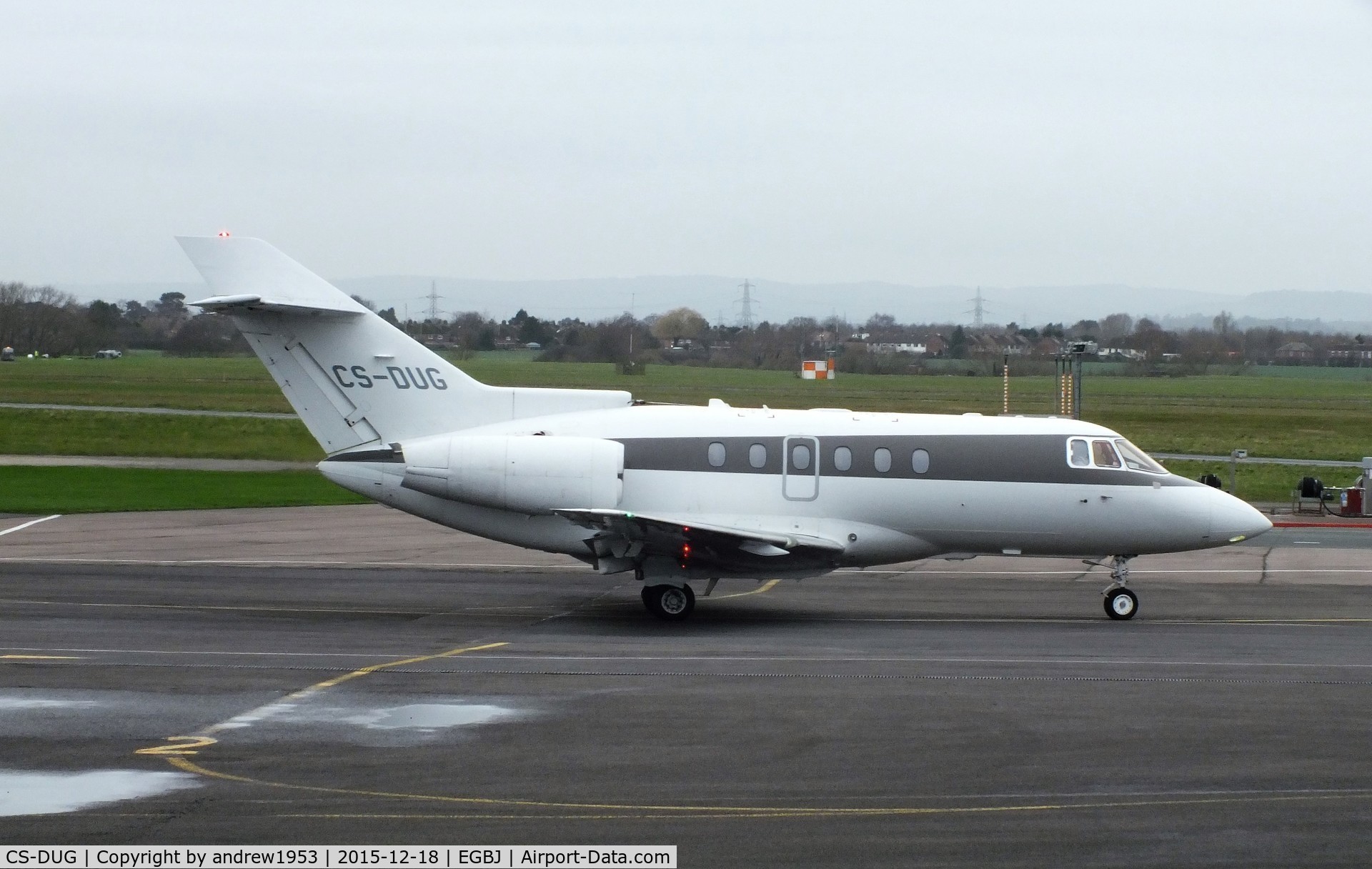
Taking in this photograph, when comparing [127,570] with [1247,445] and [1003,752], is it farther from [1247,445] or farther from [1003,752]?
[1247,445]

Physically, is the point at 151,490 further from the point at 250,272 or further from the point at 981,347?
the point at 981,347

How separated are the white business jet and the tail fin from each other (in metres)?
0.03

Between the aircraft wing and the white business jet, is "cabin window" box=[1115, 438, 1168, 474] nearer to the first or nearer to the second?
the white business jet

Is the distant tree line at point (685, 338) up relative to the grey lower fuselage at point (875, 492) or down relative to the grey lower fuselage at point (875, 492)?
up

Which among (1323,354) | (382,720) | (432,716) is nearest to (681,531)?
(432,716)

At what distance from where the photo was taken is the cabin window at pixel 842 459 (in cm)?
2073

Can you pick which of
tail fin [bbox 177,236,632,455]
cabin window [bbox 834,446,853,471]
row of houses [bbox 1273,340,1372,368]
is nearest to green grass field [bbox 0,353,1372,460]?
row of houses [bbox 1273,340,1372,368]

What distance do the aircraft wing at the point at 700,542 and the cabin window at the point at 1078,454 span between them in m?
3.74

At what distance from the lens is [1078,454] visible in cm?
2105

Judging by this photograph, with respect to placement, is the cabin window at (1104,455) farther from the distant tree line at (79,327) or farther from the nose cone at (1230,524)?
the distant tree line at (79,327)

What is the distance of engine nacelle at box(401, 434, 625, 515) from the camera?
20219mm

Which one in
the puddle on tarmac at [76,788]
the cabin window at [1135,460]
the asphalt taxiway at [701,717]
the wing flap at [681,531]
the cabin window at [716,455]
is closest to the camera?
the asphalt taxiway at [701,717]

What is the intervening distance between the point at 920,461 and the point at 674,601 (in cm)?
418

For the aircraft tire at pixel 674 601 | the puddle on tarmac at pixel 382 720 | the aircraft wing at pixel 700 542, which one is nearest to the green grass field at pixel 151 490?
the aircraft tire at pixel 674 601
